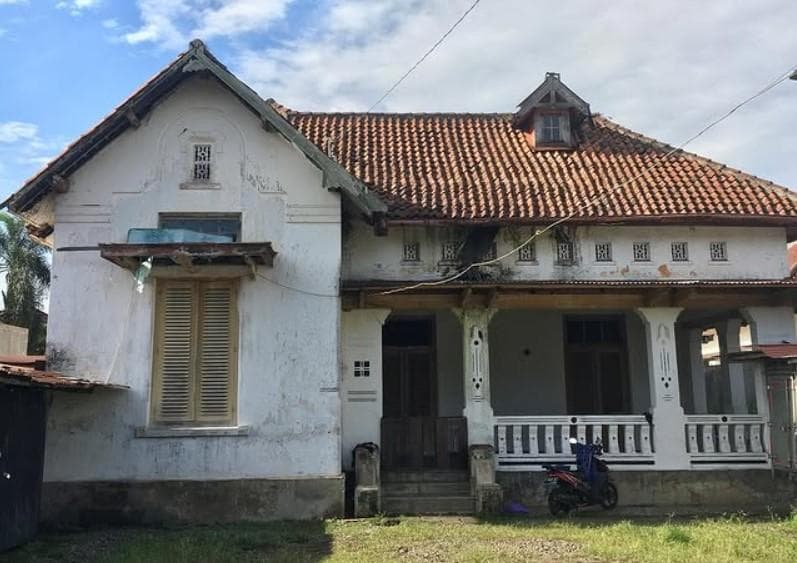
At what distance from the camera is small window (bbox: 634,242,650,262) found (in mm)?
13164

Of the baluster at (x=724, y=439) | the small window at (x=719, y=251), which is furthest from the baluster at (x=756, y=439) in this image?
the small window at (x=719, y=251)

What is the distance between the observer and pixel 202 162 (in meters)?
12.1

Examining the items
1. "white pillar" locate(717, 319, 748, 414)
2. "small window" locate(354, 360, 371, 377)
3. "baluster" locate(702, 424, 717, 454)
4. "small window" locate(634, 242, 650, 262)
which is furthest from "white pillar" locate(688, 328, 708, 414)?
"small window" locate(354, 360, 371, 377)

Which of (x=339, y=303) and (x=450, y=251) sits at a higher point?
(x=450, y=251)

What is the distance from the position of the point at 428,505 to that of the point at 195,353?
434 centimetres

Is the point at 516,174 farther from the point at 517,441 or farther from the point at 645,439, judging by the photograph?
the point at 645,439

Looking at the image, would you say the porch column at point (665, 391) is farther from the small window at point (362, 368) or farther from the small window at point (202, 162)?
the small window at point (202, 162)

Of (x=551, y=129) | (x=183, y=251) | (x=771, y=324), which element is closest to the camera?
(x=183, y=251)

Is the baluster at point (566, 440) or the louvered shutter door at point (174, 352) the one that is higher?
the louvered shutter door at point (174, 352)

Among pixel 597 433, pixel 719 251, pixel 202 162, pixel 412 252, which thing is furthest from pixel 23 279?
pixel 719 251

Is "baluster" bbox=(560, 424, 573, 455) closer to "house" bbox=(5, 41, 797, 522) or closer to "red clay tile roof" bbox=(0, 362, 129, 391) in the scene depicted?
"house" bbox=(5, 41, 797, 522)

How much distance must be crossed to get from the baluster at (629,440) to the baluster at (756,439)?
2045 millimetres

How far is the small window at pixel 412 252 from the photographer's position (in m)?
13.0

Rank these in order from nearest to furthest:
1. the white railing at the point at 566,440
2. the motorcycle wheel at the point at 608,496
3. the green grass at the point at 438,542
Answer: the green grass at the point at 438,542 → the motorcycle wheel at the point at 608,496 → the white railing at the point at 566,440
